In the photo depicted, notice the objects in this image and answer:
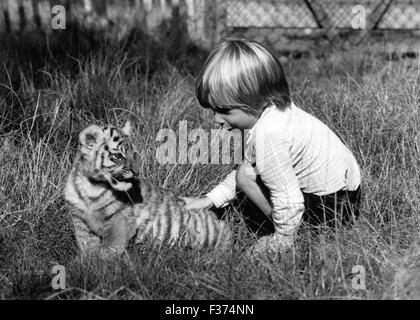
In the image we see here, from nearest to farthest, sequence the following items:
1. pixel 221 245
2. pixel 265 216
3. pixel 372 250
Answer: pixel 372 250
pixel 221 245
pixel 265 216

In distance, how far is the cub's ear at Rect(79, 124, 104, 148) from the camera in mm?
2768

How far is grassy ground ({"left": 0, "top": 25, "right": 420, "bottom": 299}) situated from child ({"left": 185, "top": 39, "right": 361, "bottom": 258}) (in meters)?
0.17

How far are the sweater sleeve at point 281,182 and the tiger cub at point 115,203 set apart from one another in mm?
363

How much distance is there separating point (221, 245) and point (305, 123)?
0.73 metres

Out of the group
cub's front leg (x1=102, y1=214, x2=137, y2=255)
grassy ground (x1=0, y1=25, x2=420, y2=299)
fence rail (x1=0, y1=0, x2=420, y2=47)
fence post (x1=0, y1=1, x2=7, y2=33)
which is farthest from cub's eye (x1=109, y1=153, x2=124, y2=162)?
fence post (x1=0, y1=1, x2=7, y2=33)

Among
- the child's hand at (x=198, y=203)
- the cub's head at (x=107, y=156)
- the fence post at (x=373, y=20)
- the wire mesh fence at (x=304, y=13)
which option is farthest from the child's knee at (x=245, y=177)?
the wire mesh fence at (x=304, y=13)

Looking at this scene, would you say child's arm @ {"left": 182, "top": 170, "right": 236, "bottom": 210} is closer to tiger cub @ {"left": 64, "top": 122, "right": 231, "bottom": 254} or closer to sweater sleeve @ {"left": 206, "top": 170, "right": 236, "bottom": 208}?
sweater sleeve @ {"left": 206, "top": 170, "right": 236, "bottom": 208}

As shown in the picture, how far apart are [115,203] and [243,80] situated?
825mm

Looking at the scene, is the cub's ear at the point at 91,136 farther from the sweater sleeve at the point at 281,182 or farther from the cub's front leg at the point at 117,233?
the sweater sleeve at the point at 281,182

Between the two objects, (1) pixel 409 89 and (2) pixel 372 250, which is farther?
(1) pixel 409 89

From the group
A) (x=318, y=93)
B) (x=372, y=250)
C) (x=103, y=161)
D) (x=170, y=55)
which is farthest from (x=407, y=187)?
(x=170, y=55)

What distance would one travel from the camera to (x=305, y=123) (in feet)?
9.54

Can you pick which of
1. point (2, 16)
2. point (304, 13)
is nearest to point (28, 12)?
point (2, 16)

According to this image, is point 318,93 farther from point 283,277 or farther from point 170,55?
point 283,277
